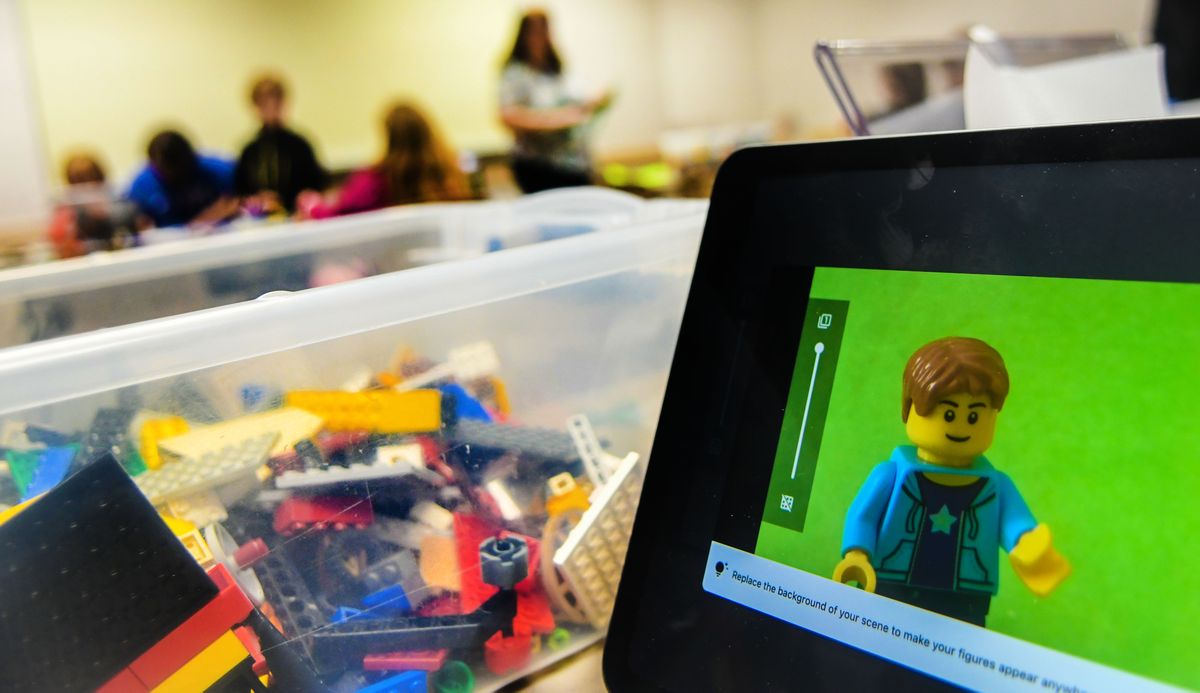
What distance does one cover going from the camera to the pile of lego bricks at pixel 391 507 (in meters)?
0.34

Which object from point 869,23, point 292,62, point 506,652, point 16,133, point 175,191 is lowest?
point 506,652

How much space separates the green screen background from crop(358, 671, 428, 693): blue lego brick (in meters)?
0.19

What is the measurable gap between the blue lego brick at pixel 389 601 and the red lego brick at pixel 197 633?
0.17 ft

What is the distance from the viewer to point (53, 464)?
32cm

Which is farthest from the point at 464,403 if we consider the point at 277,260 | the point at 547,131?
the point at 547,131

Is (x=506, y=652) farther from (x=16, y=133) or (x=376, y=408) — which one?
(x=16, y=133)

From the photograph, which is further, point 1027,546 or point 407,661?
point 407,661

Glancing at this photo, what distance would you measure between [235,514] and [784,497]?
A: 0.23 m

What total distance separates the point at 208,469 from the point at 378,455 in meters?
0.07

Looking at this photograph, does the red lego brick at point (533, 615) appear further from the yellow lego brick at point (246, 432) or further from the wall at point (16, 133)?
the wall at point (16, 133)

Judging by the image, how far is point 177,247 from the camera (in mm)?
737

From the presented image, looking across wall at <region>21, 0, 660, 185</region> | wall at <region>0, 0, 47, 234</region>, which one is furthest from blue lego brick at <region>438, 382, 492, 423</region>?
wall at <region>21, 0, 660, 185</region>

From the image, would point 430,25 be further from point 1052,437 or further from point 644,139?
point 1052,437

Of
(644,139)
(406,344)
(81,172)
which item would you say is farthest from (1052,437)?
(644,139)
